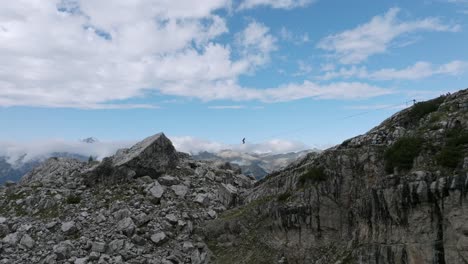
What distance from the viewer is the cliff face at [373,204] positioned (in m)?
24.4

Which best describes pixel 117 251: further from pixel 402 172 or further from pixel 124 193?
pixel 402 172

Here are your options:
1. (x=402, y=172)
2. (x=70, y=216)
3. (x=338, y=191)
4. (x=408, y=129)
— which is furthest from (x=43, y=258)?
(x=408, y=129)

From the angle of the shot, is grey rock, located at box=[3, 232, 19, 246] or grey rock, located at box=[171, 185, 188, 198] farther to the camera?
grey rock, located at box=[171, 185, 188, 198]

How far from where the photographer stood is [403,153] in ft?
94.5

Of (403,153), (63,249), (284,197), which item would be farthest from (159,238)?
(403,153)

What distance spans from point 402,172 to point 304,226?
8.57 metres

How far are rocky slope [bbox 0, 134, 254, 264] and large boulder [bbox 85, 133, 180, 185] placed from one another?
4.2 inches

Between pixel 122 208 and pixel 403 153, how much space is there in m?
25.4

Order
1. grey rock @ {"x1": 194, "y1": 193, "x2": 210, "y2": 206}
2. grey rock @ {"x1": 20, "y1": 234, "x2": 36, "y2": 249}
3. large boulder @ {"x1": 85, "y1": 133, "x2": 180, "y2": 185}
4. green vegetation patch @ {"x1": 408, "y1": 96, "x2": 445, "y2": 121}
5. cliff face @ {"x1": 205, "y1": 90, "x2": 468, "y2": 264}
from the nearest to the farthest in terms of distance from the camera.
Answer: cliff face @ {"x1": 205, "y1": 90, "x2": 468, "y2": 264}
green vegetation patch @ {"x1": 408, "y1": 96, "x2": 445, "y2": 121}
grey rock @ {"x1": 20, "y1": 234, "x2": 36, "y2": 249}
grey rock @ {"x1": 194, "y1": 193, "x2": 210, "y2": 206}
large boulder @ {"x1": 85, "y1": 133, "x2": 180, "y2": 185}

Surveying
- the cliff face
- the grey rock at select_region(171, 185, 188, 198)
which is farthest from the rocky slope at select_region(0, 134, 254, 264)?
the cliff face

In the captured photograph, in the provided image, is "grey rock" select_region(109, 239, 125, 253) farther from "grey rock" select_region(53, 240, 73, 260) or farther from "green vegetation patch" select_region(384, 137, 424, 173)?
"green vegetation patch" select_region(384, 137, 424, 173)

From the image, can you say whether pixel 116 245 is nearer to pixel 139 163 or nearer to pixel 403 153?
pixel 139 163

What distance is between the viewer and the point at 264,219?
3669cm

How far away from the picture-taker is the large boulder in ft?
152
